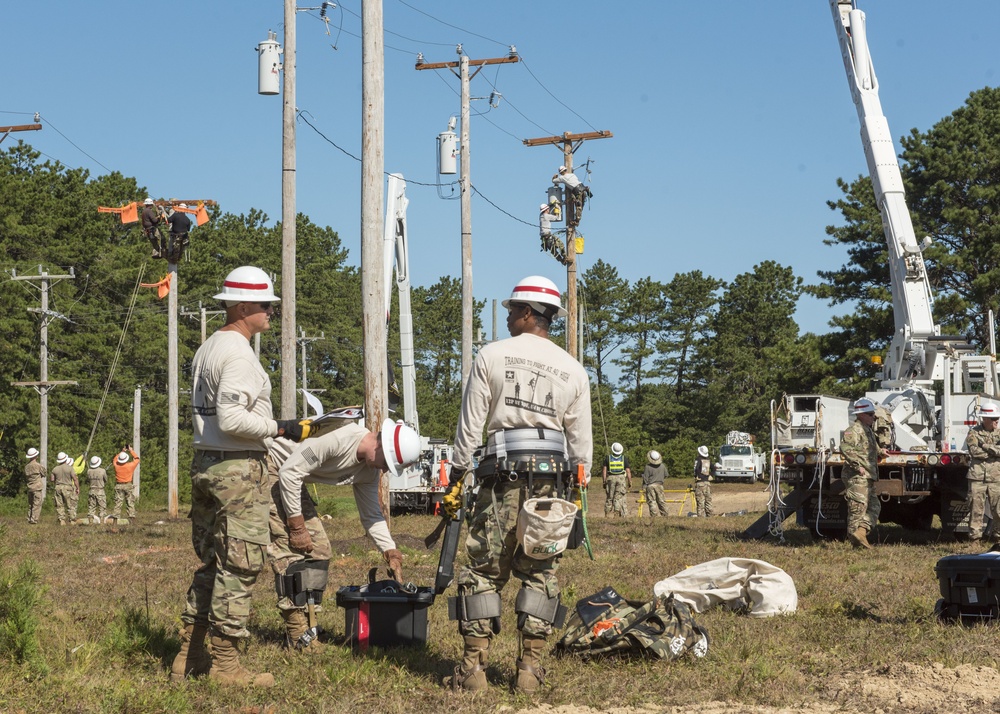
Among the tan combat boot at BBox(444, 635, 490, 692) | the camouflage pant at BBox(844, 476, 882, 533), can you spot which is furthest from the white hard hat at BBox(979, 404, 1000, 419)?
the tan combat boot at BBox(444, 635, 490, 692)

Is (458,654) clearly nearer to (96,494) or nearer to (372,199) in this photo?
(372,199)

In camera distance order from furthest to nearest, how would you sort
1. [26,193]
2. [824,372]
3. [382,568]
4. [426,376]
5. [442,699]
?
[426,376]
[26,193]
[824,372]
[382,568]
[442,699]

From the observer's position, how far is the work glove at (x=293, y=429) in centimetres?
659

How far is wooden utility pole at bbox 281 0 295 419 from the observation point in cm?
1988

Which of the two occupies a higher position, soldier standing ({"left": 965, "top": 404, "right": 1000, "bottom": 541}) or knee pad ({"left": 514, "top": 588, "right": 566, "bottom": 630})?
soldier standing ({"left": 965, "top": 404, "right": 1000, "bottom": 541})

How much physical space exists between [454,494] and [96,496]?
78.3 feet

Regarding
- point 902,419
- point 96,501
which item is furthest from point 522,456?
point 96,501

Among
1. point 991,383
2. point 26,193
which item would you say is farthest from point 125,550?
point 26,193

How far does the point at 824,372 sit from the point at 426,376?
48.7m

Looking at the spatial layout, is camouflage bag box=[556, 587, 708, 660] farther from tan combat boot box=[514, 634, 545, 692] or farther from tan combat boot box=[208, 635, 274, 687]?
tan combat boot box=[208, 635, 274, 687]

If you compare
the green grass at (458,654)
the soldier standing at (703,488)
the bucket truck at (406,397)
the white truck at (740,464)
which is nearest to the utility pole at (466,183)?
the bucket truck at (406,397)

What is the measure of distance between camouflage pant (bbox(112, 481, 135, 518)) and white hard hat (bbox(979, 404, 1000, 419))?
20.5 meters

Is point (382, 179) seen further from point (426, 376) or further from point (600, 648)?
point (426, 376)

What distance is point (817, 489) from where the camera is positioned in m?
15.7
